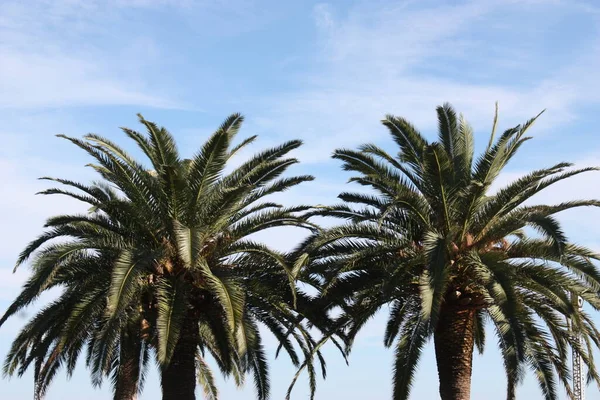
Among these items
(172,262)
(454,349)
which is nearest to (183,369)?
(172,262)

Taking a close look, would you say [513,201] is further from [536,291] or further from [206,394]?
[206,394]

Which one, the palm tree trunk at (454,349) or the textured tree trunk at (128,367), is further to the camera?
the textured tree trunk at (128,367)

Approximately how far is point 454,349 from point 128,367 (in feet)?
28.3

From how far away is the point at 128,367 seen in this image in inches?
949

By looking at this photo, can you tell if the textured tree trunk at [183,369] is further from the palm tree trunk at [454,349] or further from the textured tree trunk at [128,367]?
the palm tree trunk at [454,349]

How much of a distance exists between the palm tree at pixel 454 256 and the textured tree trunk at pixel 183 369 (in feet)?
10.6

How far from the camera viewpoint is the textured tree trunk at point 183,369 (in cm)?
2159

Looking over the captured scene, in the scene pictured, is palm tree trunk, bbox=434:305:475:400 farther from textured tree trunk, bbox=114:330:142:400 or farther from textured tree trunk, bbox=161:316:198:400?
textured tree trunk, bbox=114:330:142:400

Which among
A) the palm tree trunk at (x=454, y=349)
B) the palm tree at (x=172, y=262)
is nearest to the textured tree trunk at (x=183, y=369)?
the palm tree at (x=172, y=262)

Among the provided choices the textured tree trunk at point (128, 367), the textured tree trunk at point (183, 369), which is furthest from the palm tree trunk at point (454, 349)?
the textured tree trunk at point (128, 367)

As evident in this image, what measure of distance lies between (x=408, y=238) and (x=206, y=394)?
11.9 metres

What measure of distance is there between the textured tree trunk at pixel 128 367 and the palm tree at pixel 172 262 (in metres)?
0.08

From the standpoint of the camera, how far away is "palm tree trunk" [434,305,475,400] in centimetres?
2144

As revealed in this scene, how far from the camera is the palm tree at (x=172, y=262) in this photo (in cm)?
2050
